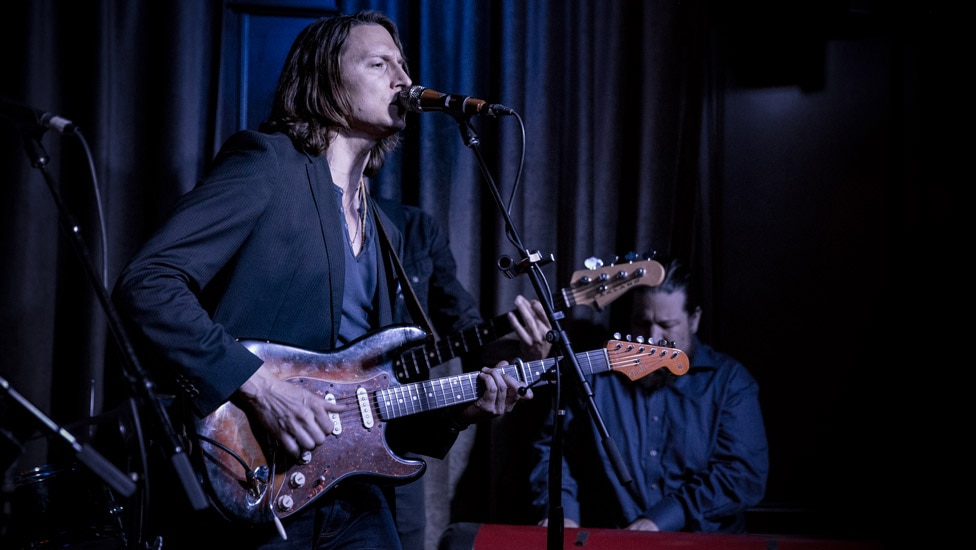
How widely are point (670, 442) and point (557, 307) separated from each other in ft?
3.35

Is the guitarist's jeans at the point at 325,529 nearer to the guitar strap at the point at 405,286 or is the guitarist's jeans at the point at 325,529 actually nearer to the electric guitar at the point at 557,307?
the electric guitar at the point at 557,307

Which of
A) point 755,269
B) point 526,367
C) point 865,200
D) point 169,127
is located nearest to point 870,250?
point 865,200

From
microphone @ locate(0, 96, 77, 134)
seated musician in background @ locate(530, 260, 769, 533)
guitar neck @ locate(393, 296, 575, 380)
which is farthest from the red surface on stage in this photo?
microphone @ locate(0, 96, 77, 134)

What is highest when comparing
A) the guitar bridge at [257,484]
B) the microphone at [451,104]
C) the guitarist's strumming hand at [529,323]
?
the microphone at [451,104]

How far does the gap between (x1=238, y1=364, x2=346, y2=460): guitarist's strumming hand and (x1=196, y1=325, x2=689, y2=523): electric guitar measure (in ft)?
0.13

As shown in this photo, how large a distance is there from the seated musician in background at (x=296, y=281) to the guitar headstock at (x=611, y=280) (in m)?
0.48

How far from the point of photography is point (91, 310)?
10.5 feet

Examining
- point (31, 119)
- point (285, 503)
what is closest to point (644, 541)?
point (285, 503)

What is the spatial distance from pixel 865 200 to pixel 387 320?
2.40m

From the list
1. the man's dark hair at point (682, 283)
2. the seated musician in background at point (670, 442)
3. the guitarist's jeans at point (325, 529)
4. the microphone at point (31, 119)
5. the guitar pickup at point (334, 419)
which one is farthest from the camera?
the man's dark hair at point (682, 283)

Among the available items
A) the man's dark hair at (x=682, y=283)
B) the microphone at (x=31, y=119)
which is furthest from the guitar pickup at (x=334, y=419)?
the man's dark hair at (x=682, y=283)

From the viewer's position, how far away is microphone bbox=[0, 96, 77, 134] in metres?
1.80

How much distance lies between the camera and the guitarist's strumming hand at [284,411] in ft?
7.20

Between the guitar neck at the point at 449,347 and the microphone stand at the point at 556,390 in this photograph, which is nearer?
the microphone stand at the point at 556,390
